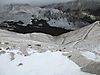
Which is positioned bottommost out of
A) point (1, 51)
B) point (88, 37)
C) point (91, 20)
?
point (91, 20)

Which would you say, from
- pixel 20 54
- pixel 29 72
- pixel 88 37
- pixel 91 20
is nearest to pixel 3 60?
pixel 20 54

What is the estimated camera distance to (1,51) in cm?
2172

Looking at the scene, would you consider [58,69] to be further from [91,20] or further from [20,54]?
[91,20]

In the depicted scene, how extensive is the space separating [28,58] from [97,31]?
49280 mm

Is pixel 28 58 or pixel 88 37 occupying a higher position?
pixel 28 58

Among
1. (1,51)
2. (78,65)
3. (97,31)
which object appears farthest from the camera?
(97,31)

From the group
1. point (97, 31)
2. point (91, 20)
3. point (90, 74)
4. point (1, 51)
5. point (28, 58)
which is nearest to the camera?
point (90, 74)

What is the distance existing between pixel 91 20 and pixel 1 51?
579 ft

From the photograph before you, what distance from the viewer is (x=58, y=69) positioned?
1698 cm

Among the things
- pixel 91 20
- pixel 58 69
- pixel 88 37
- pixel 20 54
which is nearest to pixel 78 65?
pixel 58 69

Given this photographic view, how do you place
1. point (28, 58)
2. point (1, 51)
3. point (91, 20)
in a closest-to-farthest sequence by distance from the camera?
point (28, 58), point (1, 51), point (91, 20)

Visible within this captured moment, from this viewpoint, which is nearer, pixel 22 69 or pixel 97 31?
pixel 22 69

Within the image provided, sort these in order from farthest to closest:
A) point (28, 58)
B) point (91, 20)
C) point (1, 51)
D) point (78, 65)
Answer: point (91, 20), point (1, 51), point (28, 58), point (78, 65)

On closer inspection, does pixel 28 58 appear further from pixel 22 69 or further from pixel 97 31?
pixel 97 31
